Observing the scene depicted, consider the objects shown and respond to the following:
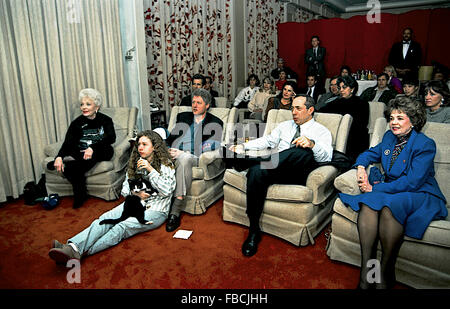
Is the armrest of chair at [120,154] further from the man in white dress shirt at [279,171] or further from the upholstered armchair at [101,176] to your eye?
the man in white dress shirt at [279,171]

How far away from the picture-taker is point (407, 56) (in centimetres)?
613

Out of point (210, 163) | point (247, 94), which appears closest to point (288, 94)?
point (210, 163)

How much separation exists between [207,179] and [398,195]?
150 centimetres

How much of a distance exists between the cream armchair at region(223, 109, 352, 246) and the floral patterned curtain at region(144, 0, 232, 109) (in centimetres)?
245

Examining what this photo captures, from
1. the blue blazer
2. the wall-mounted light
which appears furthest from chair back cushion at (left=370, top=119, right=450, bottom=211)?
the wall-mounted light

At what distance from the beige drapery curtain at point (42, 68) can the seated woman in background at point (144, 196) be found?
150 cm

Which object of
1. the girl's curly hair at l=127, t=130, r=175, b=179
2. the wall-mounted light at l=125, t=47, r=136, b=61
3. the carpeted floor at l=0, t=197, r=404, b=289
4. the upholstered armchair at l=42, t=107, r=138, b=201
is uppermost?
the wall-mounted light at l=125, t=47, r=136, b=61

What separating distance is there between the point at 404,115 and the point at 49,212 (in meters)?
2.83

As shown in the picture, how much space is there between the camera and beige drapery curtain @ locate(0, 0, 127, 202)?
3086mm

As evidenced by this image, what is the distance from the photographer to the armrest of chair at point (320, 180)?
2.22 metres

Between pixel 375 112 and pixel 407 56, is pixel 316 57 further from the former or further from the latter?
pixel 375 112

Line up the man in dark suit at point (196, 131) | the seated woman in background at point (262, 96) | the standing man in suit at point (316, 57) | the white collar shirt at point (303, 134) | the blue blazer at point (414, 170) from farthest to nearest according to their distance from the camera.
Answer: the standing man in suit at point (316, 57) → the seated woman in background at point (262, 96) → the man in dark suit at point (196, 131) → the white collar shirt at point (303, 134) → the blue blazer at point (414, 170)

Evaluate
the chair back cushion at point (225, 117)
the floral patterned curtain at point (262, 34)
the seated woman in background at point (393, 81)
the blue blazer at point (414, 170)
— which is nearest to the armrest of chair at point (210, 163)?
the chair back cushion at point (225, 117)

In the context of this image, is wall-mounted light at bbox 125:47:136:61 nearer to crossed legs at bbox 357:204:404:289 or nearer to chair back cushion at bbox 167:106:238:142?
chair back cushion at bbox 167:106:238:142
